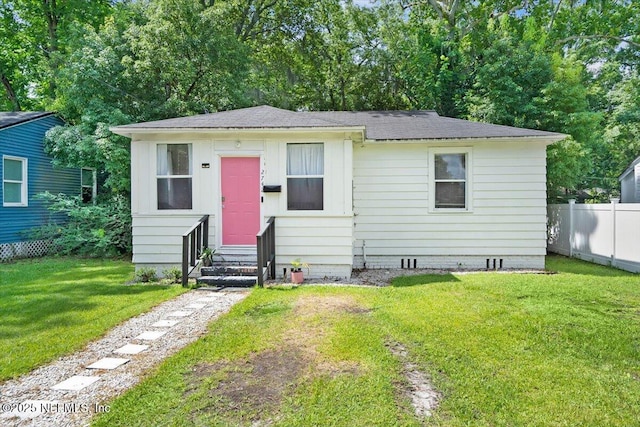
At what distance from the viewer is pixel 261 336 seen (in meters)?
4.32

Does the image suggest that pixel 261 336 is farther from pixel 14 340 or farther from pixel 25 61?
pixel 25 61

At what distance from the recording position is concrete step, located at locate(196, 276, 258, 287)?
7156 millimetres

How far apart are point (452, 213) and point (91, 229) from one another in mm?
10486

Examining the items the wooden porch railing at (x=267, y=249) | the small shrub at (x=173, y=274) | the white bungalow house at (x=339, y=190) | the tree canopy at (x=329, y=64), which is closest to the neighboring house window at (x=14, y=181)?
the tree canopy at (x=329, y=64)

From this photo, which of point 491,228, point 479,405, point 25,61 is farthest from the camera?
point 25,61

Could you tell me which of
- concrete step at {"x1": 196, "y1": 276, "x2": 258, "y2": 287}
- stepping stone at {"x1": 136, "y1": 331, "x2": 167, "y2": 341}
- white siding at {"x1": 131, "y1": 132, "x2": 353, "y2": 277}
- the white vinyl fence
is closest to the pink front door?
white siding at {"x1": 131, "y1": 132, "x2": 353, "y2": 277}

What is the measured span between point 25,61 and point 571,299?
25.3 metres

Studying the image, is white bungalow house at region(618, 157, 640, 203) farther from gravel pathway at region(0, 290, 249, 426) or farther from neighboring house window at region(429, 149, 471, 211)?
gravel pathway at region(0, 290, 249, 426)

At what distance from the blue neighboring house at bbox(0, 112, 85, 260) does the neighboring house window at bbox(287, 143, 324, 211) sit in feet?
29.7

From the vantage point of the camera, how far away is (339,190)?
25.3 feet

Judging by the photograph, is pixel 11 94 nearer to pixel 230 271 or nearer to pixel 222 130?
pixel 222 130

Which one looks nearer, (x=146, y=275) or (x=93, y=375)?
(x=93, y=375)

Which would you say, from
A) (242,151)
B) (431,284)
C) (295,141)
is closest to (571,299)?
(431,284)

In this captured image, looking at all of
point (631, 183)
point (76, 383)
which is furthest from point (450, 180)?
point (631, 183)
